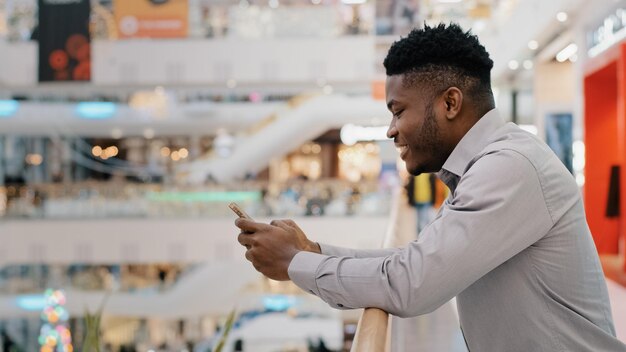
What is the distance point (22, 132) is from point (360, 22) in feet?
25.3

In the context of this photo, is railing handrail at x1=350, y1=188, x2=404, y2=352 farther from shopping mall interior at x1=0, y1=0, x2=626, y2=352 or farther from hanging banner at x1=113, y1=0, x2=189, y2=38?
hanging banner at x1=113, y1=0, x2=189, y2=38

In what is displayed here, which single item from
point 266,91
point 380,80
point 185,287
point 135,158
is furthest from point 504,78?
point 135,158

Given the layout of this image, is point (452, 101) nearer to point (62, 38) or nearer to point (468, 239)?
point (468, 239)

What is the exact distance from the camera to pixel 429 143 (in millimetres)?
1124

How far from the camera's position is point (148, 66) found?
1391 cm

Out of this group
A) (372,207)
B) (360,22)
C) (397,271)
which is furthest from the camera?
(372,207)

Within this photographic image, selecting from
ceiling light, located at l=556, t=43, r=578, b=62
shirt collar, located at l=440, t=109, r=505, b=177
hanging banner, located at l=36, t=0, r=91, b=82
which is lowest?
shirt collar, located at l=440, t=109, r=505, b=177

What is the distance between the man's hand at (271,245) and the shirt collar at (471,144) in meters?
0.25

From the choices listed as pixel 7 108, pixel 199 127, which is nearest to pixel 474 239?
pixel 199 127

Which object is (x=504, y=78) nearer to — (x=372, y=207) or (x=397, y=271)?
(x=372, y=207)

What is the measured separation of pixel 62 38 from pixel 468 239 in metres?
12.7

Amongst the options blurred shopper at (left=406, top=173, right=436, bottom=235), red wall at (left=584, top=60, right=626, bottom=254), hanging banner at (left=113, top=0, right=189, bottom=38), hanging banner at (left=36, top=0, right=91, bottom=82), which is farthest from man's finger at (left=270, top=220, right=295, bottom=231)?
hanging banner at (left=36, top=0, right=91, bottom=82)

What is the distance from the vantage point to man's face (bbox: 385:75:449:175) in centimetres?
111

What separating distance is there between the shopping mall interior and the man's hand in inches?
390
